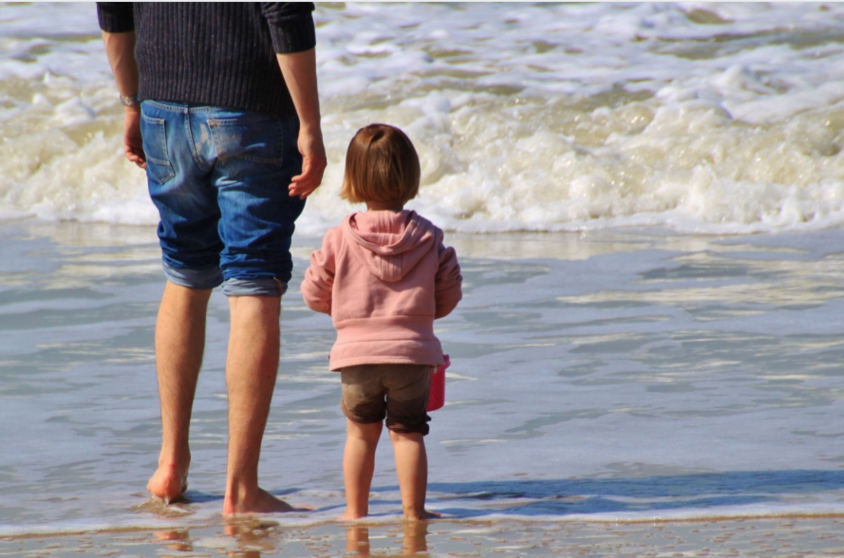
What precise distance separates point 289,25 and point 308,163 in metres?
0.33

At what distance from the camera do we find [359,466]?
2895mm

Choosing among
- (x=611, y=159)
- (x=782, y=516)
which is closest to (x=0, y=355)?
(x=782, y=516)

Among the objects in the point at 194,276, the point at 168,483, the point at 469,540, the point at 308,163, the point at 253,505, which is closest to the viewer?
the point at 469,540

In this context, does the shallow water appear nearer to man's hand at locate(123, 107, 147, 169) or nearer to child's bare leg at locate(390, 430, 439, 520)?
child's bare leg at locate(390, 430, 439, 520)

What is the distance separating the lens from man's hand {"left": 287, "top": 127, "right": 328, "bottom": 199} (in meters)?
2.80

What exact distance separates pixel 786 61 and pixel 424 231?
371 inches

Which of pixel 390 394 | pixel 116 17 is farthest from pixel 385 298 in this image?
pixel 116 17

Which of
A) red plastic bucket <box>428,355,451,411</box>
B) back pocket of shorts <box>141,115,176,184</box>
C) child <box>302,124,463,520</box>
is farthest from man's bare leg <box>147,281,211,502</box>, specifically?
red plastic bucket <box>428,355,451,411</box>

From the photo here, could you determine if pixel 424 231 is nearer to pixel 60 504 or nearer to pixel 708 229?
pixel 60 504

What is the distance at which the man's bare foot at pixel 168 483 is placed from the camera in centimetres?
307

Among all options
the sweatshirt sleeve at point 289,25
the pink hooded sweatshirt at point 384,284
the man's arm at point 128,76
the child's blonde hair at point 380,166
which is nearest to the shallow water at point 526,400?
the pink hooded sweatshirt at point 384,284

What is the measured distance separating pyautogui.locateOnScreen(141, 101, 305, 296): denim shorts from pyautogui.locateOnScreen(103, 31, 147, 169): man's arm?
0.26m

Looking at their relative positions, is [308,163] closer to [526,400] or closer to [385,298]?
[385,298]

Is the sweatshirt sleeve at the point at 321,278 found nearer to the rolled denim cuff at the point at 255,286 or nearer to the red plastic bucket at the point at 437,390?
the rolled denim cuff at the point at 255,286
